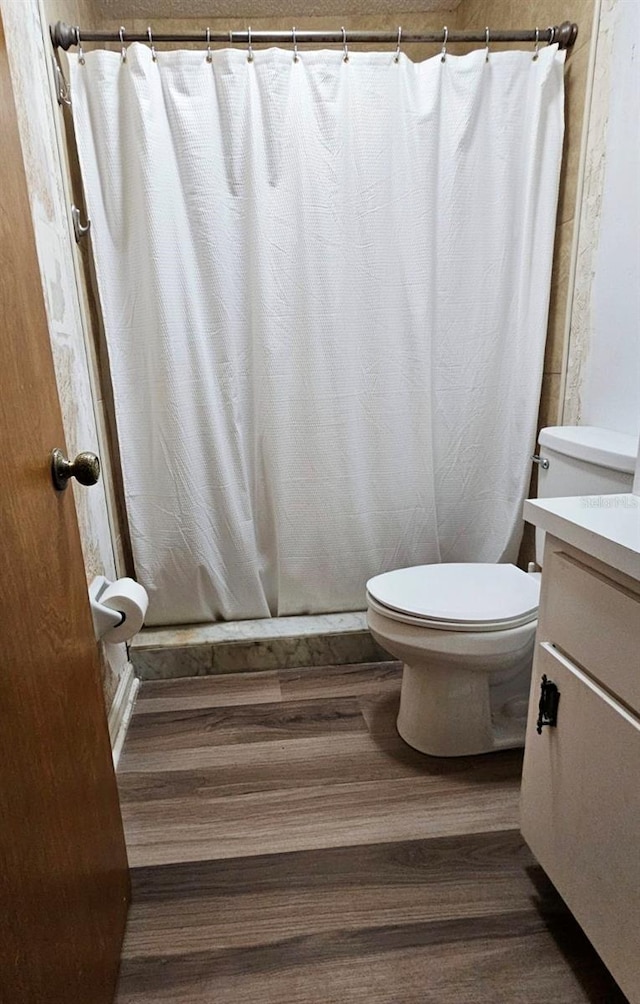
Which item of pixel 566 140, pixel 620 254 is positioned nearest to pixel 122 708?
pixel 620 254

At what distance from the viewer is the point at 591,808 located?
Answer: 0.86 m

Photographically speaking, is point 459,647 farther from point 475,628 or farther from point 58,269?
point 58,269

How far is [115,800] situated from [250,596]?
94cm

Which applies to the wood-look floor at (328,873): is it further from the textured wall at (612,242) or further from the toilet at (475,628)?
the textured wall at (612,242)

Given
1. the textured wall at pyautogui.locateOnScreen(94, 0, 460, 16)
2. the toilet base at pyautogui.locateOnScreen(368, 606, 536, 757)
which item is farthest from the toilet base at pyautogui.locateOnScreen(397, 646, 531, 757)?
the textured wall at pyautogui.locateOnScreen(94, 0, 460, 16)

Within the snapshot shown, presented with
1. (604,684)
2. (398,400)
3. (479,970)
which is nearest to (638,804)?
(604,684)

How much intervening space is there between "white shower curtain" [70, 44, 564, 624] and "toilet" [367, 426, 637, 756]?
40 centimetres

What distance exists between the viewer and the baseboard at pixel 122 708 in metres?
1.53

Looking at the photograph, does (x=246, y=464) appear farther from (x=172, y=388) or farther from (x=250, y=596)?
(x=250, y=596)

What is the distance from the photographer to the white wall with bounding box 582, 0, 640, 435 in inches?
53.6

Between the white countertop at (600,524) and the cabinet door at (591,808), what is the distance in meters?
0.21

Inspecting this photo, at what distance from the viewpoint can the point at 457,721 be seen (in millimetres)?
1447

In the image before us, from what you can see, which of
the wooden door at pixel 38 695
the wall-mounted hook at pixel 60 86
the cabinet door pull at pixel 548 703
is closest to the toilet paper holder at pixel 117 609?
the wooden door at pixel 38 695

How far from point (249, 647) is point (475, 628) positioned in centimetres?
84
